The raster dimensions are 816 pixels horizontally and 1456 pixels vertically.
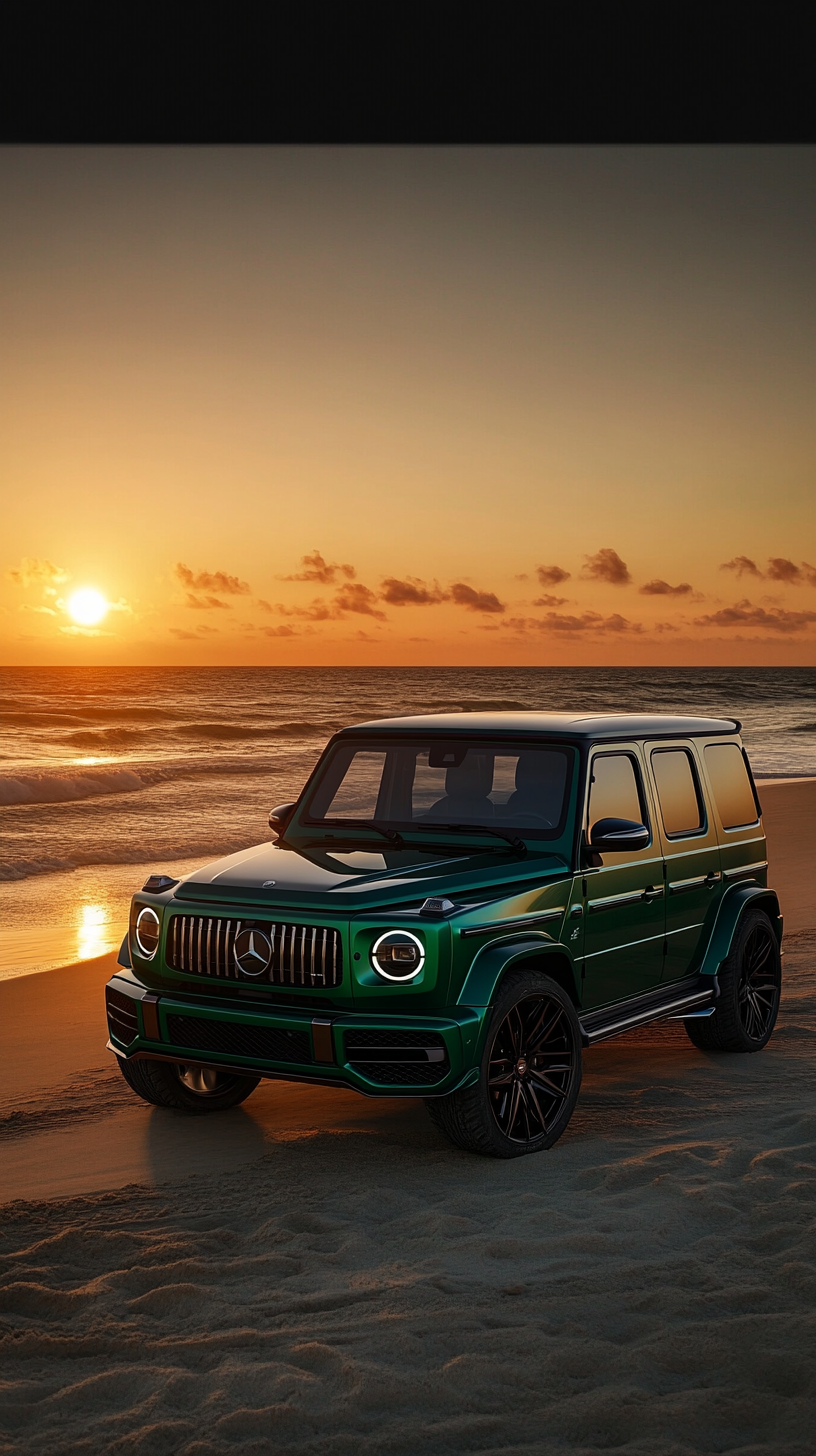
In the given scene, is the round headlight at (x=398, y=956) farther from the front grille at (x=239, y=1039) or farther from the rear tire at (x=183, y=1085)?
the rear tire at (x=183, y=1085)

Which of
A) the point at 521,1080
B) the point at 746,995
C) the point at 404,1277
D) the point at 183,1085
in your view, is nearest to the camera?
the point at 404,1277

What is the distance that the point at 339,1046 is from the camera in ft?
16.9

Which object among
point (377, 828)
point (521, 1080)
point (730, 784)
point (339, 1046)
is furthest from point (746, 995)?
point (339, 1046)

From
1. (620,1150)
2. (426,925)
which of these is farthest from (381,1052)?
(620,1150)

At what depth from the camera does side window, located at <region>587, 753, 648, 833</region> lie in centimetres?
630

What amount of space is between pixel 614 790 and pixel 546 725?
0.48m

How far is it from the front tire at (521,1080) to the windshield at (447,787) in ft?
2.88

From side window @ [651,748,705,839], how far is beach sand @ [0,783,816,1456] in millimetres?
1347

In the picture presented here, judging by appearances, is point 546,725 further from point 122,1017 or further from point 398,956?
point 122,1017

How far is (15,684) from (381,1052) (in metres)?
82.6

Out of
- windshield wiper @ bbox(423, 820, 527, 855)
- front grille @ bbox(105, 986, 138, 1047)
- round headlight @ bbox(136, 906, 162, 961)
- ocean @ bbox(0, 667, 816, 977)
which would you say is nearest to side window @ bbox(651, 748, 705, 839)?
windshield wiper @ bbox(423, 820, 527, 855)

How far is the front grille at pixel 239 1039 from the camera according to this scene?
17.3 ft

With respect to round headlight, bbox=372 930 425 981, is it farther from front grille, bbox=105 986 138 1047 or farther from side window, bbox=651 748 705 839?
side window, bbox=651 748 705 839
